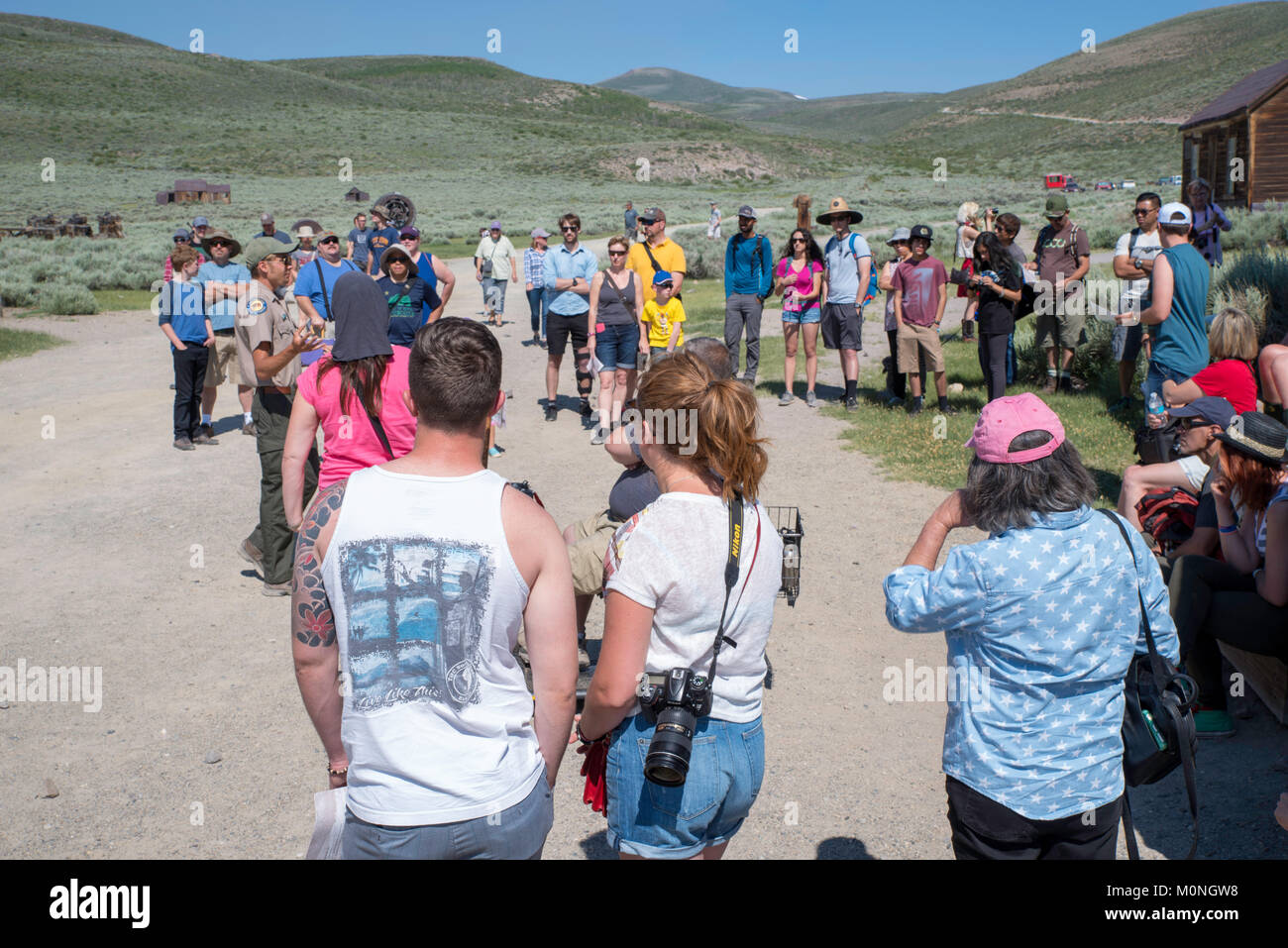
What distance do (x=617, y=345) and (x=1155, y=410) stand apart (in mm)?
Result: 4808

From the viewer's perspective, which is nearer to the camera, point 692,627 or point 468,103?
point 692,627

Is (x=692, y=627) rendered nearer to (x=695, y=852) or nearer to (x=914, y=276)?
(x=695, y=852)

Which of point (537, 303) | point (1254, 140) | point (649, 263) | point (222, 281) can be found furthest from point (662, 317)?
point (1254, 140)

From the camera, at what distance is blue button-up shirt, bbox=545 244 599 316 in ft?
33.4

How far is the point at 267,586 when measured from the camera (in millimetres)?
6613

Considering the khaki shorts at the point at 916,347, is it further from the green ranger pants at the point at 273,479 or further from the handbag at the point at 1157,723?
the handbag at the point at 1157,723

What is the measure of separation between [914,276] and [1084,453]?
261 centimetres

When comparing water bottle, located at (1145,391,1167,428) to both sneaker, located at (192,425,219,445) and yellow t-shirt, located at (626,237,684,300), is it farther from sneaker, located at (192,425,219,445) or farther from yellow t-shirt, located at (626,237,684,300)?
sneaker, located at (192,425,219,445)

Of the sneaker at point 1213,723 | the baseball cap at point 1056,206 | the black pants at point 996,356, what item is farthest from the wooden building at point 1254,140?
the sneaker at point 1213,723

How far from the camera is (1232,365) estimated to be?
5.89 meters

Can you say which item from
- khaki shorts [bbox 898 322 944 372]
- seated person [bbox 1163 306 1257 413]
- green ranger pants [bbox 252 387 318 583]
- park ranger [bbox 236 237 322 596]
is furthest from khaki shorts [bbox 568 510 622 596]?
khaki shorts [bbox 898 322 944 372]

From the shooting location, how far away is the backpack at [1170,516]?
530cm

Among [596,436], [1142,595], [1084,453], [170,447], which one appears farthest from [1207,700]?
[170,447]

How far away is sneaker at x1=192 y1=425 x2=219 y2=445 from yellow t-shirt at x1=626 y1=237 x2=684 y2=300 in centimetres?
470
